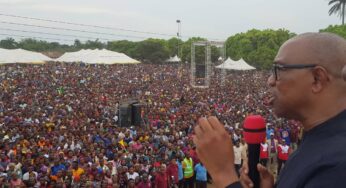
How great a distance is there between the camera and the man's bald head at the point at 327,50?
134 cm

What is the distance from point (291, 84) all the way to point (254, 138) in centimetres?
32

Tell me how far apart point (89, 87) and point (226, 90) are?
9159 mm

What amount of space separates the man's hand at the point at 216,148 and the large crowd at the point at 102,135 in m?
0.35

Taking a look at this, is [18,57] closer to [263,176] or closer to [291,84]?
[263,176]

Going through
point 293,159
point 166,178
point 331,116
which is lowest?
point 166,178

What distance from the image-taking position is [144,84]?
3083 cm

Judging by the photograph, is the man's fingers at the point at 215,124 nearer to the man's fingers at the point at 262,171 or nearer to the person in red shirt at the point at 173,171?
the man's fingers at the point at 262,171

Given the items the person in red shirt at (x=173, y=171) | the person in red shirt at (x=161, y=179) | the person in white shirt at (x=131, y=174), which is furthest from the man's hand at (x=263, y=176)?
the person in red shirt at (x=173, y=171)

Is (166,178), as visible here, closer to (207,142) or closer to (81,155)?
(81,155)

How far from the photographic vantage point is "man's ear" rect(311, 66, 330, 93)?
52.0 inches

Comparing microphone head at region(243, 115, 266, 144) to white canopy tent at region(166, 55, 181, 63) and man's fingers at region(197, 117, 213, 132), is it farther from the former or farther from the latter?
white canopy tent at region(166, 55, 181, 63)

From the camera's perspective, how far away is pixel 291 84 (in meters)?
1.37

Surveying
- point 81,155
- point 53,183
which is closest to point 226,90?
point 81,155

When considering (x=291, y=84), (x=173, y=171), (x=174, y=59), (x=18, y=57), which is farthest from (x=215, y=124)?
(x=174, y=59)
